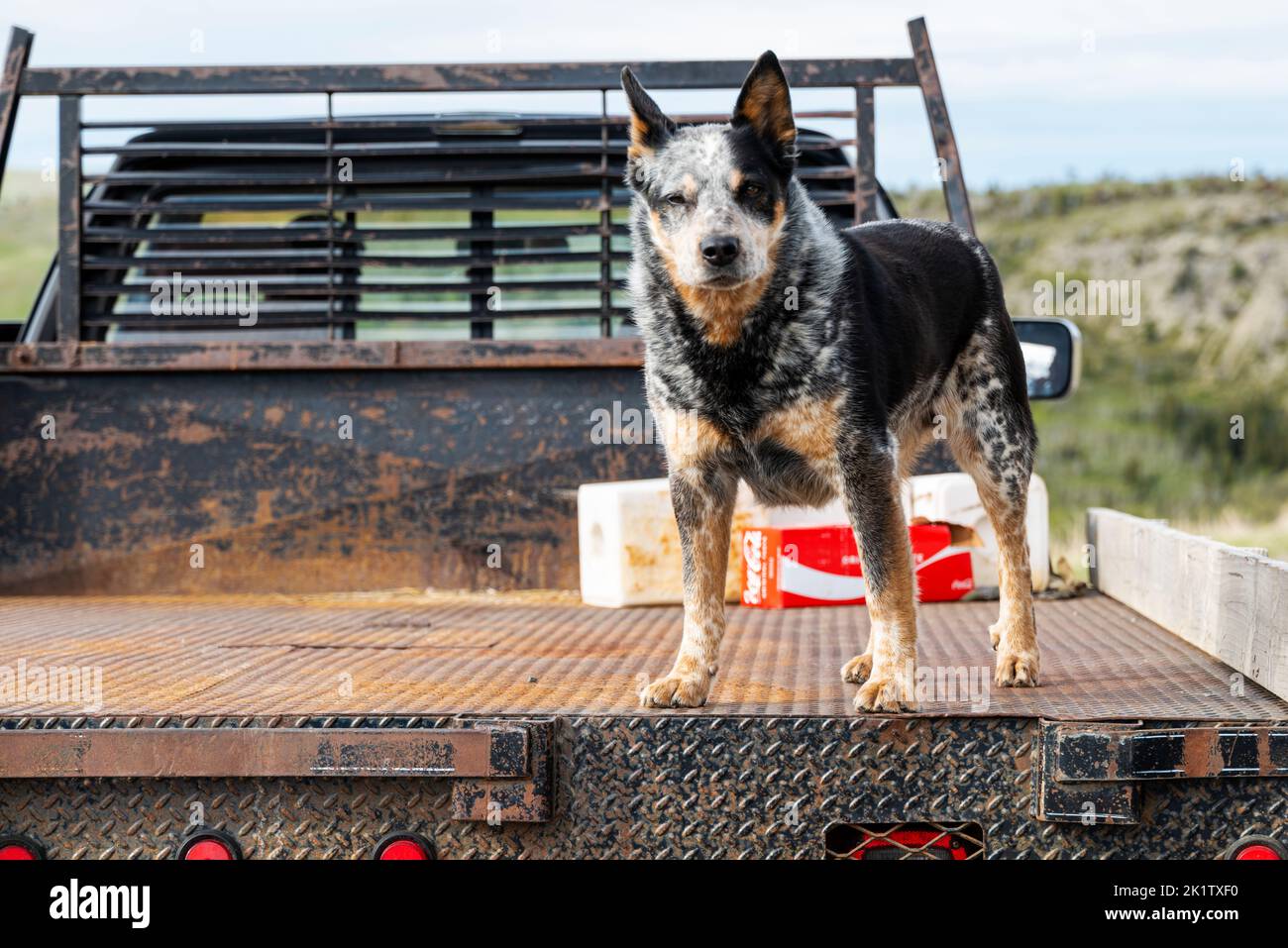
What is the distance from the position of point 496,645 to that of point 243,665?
2.24ft

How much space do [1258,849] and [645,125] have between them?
83.7 inches

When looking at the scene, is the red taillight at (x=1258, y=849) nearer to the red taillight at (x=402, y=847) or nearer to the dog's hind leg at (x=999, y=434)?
the dog's hind leg at (x=999, y=434)

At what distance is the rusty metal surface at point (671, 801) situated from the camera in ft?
9.62

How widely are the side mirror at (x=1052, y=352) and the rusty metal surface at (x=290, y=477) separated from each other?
1440mm

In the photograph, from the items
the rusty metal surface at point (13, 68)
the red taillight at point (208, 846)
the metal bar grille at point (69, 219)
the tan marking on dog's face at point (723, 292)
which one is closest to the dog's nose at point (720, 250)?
the tan marking on dog's face at point (723, 292)

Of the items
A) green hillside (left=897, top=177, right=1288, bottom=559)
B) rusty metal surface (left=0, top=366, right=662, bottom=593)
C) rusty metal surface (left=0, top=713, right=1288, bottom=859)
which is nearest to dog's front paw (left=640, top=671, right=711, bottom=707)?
rusty metal surface (left=0, top=713, right=1288, bottom=859)

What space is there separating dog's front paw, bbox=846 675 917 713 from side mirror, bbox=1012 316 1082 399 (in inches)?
88.2

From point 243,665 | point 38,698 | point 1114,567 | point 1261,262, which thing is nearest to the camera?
point 38,698

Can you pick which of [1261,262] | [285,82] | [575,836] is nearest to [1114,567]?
[575,836]

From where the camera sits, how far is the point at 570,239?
18.0 feet

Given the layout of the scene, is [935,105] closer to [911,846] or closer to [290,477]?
[290,477]

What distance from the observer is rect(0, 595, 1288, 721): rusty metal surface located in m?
3.18
